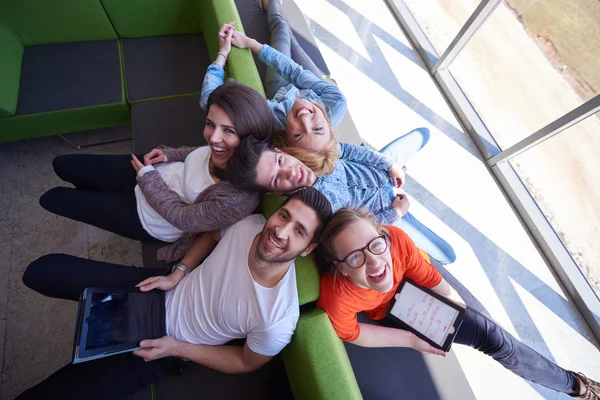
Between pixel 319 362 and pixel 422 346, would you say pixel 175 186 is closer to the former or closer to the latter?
pixel 319 362

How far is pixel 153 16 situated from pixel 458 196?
2768 millimetres

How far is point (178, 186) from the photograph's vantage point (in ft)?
5.76

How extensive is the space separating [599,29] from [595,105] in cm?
70

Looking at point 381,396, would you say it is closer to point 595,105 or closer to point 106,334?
point 106,334

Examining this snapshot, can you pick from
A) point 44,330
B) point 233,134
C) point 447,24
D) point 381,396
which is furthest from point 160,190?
point 447,24

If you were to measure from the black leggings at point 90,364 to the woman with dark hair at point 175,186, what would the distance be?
0.24m

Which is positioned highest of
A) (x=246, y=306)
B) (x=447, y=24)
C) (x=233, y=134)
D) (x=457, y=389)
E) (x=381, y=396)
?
(x=447, y=24)

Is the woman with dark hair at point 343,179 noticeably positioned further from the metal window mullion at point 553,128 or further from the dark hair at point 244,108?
the metal window mullion at point 553,128

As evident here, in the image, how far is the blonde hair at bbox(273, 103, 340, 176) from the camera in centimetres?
171

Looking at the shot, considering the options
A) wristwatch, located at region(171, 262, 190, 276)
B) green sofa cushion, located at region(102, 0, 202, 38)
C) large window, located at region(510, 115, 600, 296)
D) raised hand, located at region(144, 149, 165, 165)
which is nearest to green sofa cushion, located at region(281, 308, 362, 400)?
wristwatch, located at region(171, 262, 190, 276)

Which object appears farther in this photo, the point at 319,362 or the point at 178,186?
the point at 178,186

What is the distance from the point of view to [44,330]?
1.97 metres

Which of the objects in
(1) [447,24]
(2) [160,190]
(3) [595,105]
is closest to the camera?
(2) [160,190]

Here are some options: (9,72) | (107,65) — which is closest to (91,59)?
(107,65)
